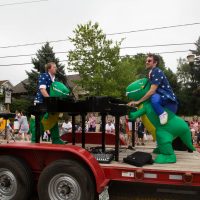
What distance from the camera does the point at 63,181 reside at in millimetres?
4527

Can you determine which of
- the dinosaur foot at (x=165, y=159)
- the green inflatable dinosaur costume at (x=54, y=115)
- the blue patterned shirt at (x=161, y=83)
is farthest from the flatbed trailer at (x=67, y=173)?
the green inflatable dinosaur costume at (x=54, y=115)

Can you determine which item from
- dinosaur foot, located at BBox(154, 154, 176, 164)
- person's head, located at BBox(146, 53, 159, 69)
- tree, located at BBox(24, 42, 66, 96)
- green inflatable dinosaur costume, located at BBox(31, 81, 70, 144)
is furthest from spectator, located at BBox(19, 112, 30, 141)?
tree, located at BBox(24, 42, 66, 96)

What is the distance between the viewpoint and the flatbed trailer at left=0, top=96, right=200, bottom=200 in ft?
14.2

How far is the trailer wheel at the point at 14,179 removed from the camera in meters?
4.71

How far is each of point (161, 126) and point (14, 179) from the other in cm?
226

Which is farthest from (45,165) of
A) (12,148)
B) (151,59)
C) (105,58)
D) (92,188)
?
(105,58)

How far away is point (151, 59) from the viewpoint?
580 centimetres

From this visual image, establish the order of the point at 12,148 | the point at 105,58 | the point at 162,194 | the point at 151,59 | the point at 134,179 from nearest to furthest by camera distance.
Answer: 1. the point at 134,179
2. the point at 12,148
3. the point at 162,194
4. the point at 151,59
5. the point at 105,58

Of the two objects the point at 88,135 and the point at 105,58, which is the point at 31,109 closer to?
the point at 88,135

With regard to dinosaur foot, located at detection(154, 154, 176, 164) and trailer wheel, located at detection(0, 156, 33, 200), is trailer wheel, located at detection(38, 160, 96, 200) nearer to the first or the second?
trailer wheel, located at detection(0, 156, 33, 200)

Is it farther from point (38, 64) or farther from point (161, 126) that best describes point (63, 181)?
point (38, 64)

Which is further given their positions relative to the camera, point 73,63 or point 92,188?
point 73,63

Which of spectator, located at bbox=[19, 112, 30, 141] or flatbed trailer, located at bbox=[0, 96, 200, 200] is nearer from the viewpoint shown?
flatbed trailer, located at bbox=[0, 96, 200, 200]

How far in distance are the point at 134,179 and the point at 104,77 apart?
26.0 meters
